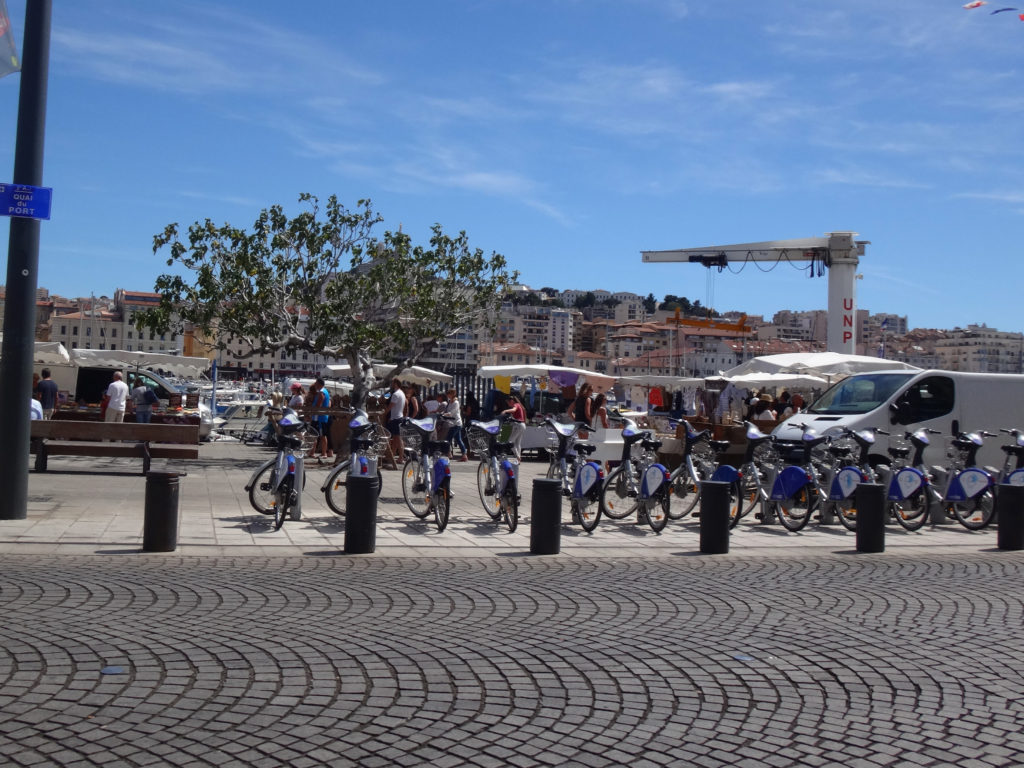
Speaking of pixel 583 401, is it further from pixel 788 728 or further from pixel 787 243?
pixel 787 243

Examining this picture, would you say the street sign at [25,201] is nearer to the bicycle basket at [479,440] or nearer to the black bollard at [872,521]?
the bicycle basket at [479,440]

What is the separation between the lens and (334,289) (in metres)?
21.9

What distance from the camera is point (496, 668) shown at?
214 inches

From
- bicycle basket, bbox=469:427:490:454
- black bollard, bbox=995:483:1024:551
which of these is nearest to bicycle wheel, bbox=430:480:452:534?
bicycle basket, bbox=469:427:490:454

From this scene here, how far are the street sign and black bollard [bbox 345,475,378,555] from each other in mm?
4427

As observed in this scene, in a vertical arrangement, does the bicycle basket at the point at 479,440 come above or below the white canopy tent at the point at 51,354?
below

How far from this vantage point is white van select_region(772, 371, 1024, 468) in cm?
1489

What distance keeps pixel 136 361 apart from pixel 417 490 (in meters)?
23.0

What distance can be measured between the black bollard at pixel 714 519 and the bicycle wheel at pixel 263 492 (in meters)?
4.74

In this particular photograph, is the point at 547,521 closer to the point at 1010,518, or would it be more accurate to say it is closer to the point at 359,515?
the point at 359,515

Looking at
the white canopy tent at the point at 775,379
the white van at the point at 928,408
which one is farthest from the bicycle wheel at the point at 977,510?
the white canopy tent at the point at 775,379

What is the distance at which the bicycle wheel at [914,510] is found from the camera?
1280 centimetres

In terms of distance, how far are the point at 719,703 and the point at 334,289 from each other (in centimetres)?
1797

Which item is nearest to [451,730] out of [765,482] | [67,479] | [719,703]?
[719,703]
